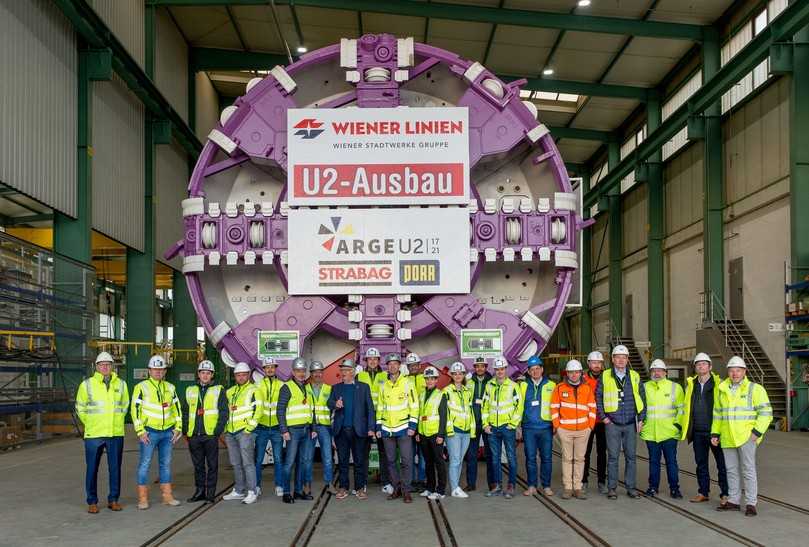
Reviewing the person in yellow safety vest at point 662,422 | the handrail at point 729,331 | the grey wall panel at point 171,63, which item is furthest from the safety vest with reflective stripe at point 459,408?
the grey wall panel at point 171,63

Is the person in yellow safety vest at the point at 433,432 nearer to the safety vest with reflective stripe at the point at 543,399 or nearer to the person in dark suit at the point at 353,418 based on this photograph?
the person in dark suit at the point at 353,418

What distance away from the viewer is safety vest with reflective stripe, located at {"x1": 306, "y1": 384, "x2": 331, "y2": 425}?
9.70m

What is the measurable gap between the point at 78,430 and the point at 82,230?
4.16 metres

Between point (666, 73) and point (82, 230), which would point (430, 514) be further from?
point (666, 73)

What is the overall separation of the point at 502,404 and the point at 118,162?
1489 centimetres

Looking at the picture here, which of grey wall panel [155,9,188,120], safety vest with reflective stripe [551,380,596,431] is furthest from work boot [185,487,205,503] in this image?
grey wall panel [155,9,188,120]

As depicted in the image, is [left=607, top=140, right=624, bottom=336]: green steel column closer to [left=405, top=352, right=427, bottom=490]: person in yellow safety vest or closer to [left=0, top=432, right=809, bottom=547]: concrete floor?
[left=0, top=432, right=809, bottom=547]: concrete floor

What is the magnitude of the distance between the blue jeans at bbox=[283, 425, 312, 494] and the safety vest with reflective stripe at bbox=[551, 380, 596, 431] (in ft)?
9.11

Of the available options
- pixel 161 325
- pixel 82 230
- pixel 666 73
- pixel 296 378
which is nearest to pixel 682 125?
pixel 666 73

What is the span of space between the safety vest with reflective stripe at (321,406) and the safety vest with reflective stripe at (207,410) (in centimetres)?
101

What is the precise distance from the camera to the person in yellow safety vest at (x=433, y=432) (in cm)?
951

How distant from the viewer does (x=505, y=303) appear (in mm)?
10445

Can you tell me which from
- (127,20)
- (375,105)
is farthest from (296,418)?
(127,20)

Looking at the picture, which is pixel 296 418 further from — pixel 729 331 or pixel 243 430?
pixel 729 331
